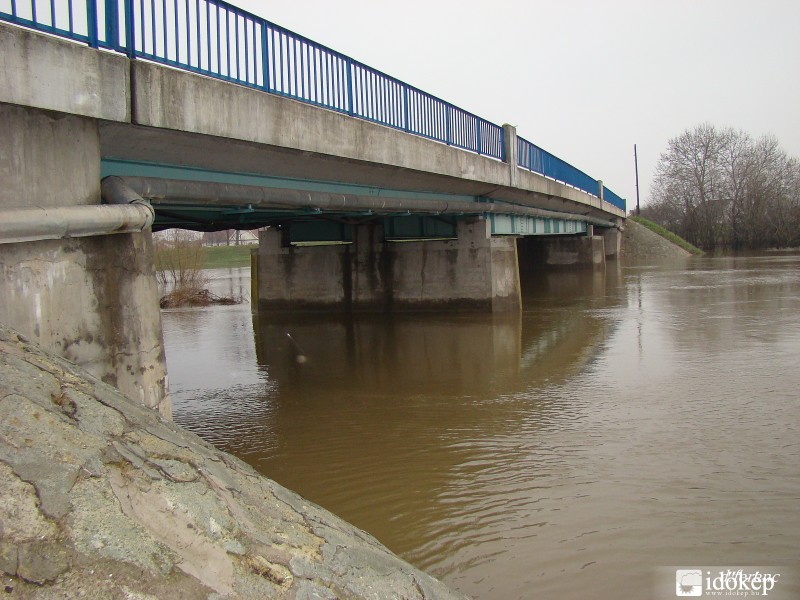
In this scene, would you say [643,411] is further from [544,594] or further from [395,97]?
[395,97]

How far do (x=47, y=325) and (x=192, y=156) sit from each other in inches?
130

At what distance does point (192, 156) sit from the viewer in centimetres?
810

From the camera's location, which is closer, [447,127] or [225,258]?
[447,127]

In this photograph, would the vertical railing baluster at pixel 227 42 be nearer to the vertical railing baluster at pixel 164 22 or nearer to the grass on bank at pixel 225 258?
the vertical railing baluster at pixel 164 22

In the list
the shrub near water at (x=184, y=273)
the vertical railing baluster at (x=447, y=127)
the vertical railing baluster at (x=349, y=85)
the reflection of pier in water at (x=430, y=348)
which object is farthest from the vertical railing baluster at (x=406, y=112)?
the shrub near water at (x=184, y=273)

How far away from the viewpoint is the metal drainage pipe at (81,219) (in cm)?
489

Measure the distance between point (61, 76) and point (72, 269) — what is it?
1492 millimetres

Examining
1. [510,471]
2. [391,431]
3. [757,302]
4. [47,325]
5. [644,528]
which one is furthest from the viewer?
[757,302]

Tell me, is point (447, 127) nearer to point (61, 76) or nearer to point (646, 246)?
point (61, 76)

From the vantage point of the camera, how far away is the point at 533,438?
746cm

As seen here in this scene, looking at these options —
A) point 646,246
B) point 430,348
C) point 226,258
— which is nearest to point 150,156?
point 430,348

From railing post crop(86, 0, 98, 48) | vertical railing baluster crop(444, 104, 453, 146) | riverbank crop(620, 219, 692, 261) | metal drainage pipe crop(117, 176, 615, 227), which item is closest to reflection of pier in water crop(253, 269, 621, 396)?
metal drainage pipe crop(117, 176, 615, 227)

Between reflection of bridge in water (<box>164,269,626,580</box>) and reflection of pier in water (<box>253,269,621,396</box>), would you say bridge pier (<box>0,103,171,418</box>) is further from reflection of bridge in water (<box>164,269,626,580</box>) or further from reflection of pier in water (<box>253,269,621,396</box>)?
reflection of pier in water (<box>253,269,621,396</box>)

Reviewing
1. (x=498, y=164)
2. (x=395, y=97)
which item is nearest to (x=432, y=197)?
(x=498, y=164)
